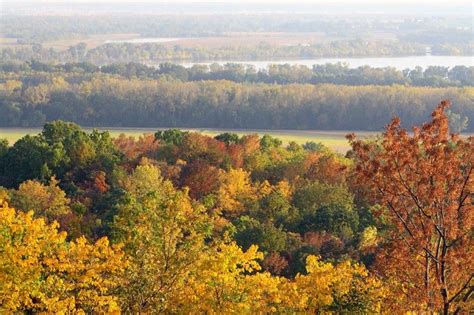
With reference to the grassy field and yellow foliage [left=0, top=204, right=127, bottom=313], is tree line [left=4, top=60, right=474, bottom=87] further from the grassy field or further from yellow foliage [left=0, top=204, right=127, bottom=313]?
yellow foliage [left=0, top=204, right=127, bottom=313]

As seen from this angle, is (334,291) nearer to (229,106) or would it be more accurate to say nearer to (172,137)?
(172,137)

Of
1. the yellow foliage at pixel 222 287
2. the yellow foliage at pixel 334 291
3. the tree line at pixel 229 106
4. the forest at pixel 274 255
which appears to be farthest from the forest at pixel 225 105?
the yellow foliage at pixel 222 287

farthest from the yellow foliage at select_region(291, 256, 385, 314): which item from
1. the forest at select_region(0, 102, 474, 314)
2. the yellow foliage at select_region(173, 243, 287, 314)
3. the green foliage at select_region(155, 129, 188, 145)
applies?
the green foliage at select_region(155, 129, 188, 145)

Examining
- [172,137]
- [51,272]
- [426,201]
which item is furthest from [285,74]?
[426,201]

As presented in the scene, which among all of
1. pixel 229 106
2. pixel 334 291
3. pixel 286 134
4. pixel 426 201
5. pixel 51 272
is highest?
pixel 426 201

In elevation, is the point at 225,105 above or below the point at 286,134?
above

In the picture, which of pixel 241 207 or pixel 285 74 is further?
pixel 285 74

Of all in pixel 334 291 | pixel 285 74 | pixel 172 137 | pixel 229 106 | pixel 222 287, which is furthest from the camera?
pixel 285 74
